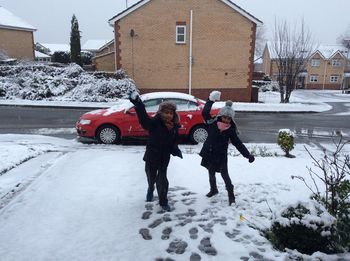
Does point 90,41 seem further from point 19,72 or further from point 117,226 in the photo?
point 117,226

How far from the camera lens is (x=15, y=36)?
35094 mm

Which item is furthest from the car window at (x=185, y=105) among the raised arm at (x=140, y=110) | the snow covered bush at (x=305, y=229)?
the snow covered bush at (x=305, y=229)

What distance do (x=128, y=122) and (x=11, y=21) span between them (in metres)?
32.0

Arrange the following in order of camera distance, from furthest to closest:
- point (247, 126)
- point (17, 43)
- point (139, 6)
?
point (17, 43) → point (139, 6) → point (247, 126)

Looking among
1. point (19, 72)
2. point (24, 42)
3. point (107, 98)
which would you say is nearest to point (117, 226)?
point (107, 98)

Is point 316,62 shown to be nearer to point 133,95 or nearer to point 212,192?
point 212,192

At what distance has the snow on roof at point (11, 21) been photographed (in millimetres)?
33844

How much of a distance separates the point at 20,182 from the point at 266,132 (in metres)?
9.08

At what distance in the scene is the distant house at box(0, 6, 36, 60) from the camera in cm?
3378

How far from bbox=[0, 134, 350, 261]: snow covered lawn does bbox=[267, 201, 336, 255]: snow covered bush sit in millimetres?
129

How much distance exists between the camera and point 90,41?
73.3m

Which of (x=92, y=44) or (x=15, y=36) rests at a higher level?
(x=92, y=44)

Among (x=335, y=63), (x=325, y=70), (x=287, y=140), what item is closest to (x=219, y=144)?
(x=287, y=140)

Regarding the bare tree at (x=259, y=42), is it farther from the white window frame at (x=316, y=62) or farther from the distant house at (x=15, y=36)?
the distant house at (x=15, y=36)
